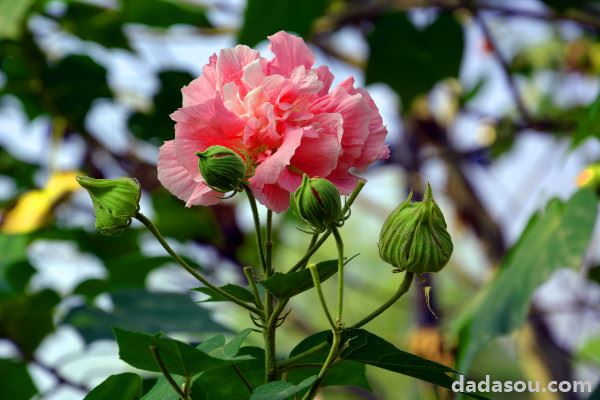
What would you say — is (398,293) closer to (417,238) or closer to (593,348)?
(417,238)

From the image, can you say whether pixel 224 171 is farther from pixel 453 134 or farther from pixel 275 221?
pixel 453 134

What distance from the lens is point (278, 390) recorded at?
35 centimetres

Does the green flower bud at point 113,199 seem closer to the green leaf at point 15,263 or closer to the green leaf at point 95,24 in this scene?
the green leaf at point 15,263

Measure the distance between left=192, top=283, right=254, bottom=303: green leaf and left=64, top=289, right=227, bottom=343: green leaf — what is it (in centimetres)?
31

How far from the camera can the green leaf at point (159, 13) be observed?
105cm

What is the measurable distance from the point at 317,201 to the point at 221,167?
0.05 metres

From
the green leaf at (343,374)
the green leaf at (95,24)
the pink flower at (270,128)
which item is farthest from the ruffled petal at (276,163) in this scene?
the green leaf at (95,24)

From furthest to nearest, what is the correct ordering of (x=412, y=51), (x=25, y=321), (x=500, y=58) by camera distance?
(x=412, y=51)
(x=500, y=58)
(x=25, y=321)

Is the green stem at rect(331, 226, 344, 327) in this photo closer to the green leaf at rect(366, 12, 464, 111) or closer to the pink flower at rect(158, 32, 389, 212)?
the pink flower at rect(158, 32, 389, 212)

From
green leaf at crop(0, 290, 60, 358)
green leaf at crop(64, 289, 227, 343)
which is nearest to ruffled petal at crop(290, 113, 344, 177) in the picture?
green leaf at crop(64, 289, 227, 343)

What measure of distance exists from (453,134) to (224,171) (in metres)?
1.22

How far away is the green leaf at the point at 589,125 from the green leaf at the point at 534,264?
0.17 feet

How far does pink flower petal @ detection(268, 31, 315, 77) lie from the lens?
1.39 ft

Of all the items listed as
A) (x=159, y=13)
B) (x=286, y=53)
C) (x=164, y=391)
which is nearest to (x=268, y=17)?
(x=159, y=13)
